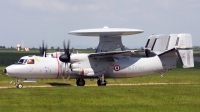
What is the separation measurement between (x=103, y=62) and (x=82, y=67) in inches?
74.5

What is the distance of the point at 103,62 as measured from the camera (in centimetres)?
3819

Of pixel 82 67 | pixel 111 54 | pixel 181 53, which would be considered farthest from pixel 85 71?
pixel 181 53

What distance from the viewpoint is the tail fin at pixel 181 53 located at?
38469 millimetres

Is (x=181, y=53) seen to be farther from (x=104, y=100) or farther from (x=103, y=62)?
(x=104, y=100)

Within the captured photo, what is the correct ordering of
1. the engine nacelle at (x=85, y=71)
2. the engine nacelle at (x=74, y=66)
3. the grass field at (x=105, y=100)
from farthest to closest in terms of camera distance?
1. the engine nacelle at (x=85, y=71)
2. the engine nacelle at (x=74, y=66)
3. the grass field at (x=105, y=100)

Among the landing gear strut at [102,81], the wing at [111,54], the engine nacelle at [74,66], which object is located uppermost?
the wing at [111,54]

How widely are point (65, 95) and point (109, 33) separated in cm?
1144

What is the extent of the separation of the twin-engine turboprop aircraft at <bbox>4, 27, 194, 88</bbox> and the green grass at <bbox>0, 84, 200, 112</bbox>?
6756 millimetres

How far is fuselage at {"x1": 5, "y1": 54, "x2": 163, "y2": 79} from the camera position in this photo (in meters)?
36.4

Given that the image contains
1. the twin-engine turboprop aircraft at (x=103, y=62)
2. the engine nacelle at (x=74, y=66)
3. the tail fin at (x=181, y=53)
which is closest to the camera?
the twin-engine turboprop aircraft at (x=103, y=62)

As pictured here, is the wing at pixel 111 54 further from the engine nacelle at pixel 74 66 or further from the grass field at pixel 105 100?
the grass field at pixel 105 100

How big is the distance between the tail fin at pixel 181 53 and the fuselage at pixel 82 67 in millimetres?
680

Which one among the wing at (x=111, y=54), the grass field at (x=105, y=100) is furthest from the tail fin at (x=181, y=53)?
the grass field at (x=105, y=100)

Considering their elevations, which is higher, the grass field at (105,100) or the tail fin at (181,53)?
the tail fin at (181,53)
